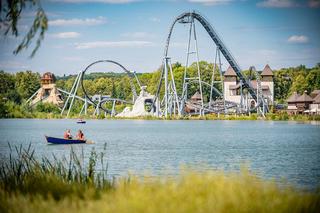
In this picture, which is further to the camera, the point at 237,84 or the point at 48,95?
the point at 48,95

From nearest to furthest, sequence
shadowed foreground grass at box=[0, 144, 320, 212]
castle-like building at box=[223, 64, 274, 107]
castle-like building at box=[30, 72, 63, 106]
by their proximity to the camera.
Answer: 1. shadowed foreground grass at box=[0, 144, 320, 212]
2. castle-like building at box=[223, 64, 274, 107]
3. castle-like building at box=[30, 72, 63, 106]

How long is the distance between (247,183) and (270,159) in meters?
20.0

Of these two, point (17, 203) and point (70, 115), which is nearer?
point (17, 203)

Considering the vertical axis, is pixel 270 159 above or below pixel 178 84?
below

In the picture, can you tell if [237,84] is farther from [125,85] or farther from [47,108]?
[47,108]

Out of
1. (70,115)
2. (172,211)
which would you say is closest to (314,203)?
(172,211)

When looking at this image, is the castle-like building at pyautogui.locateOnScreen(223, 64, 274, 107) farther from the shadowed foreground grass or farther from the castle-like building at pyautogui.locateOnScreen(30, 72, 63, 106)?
the shadowed foreground grass

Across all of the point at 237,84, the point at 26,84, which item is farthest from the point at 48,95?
the point at 237,84

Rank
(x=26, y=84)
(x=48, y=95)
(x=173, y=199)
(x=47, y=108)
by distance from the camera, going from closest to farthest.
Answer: (x=173, y=199) < (x=47, y=108) < (x=26, y=84) < (x=48, y=95)

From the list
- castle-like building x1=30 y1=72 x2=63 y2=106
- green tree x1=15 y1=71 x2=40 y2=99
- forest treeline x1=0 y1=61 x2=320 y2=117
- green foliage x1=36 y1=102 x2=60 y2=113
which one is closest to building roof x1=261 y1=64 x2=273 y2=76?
forest treeline x1=0 y1=61 x2=320 y2=117

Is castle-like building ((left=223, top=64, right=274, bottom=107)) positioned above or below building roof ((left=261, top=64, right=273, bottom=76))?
below

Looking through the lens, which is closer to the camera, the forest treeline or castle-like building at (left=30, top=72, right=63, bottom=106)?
the forest treeline

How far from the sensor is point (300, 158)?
29.0m

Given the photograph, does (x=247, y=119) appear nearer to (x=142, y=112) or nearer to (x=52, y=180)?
(x=142, y=112)
